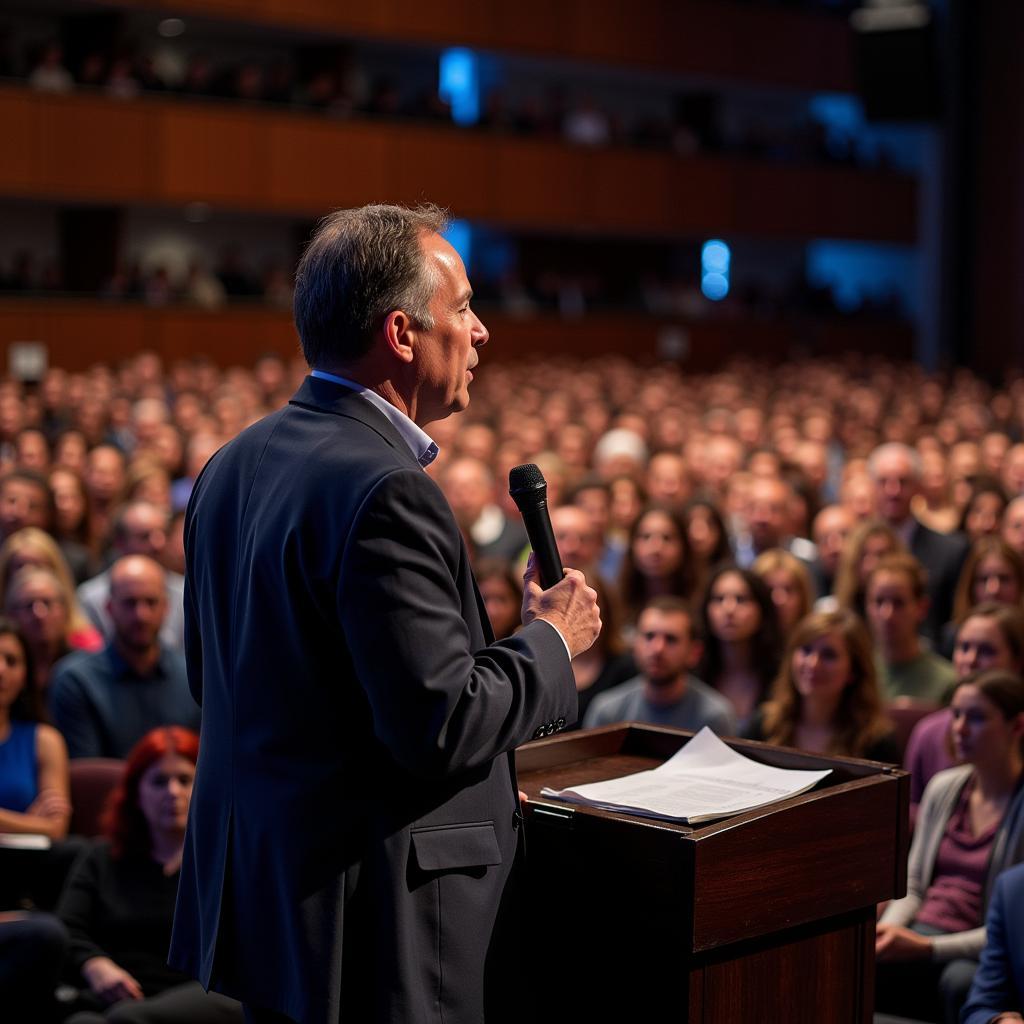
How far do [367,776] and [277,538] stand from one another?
0.30 meters

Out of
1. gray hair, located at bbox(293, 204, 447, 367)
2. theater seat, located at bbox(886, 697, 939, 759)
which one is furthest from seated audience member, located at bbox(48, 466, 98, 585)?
gray hair, located at bbox(293, 204, 447, 367)

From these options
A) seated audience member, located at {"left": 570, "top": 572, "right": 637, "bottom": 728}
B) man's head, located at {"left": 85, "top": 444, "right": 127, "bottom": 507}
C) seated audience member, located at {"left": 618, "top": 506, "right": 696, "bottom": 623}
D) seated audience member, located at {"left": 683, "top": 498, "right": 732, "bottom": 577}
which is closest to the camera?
seated audience member, located at {"left": 570, "top": 572, "right": 637, "bottom": 728}

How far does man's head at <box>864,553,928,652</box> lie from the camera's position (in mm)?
5566

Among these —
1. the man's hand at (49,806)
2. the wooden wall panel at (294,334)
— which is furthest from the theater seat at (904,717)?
the wooden wall panel at (294,334)

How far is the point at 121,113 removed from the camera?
1631 cm

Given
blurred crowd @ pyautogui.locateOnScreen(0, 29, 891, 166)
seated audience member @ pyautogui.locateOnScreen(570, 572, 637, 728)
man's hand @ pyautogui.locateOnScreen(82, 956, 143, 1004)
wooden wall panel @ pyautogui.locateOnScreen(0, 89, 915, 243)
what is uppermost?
blurred crowd @ pyautogui.locateOnScreen(0, 29, 891, 166)

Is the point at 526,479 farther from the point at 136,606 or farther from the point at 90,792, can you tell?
the point at 136,606

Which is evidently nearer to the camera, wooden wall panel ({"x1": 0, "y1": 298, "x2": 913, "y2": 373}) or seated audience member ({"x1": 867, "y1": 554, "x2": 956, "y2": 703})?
seated audience member ({"x1": 867, "y1": 554, "x2": 956, "y2": 703})

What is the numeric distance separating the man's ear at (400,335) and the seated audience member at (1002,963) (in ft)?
5.84

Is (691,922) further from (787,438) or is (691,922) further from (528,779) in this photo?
(787,438)

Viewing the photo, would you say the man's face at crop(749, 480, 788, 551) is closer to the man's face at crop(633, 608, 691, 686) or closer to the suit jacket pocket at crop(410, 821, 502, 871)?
the man's face at crop(633, 608, 691, 686)

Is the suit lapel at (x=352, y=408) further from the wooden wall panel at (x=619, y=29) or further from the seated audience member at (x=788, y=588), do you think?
the wooden wall panel at (x=619, y=29)

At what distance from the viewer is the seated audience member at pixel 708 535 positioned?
684 centimetres

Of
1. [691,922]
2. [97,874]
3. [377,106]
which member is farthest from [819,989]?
[377,106]
